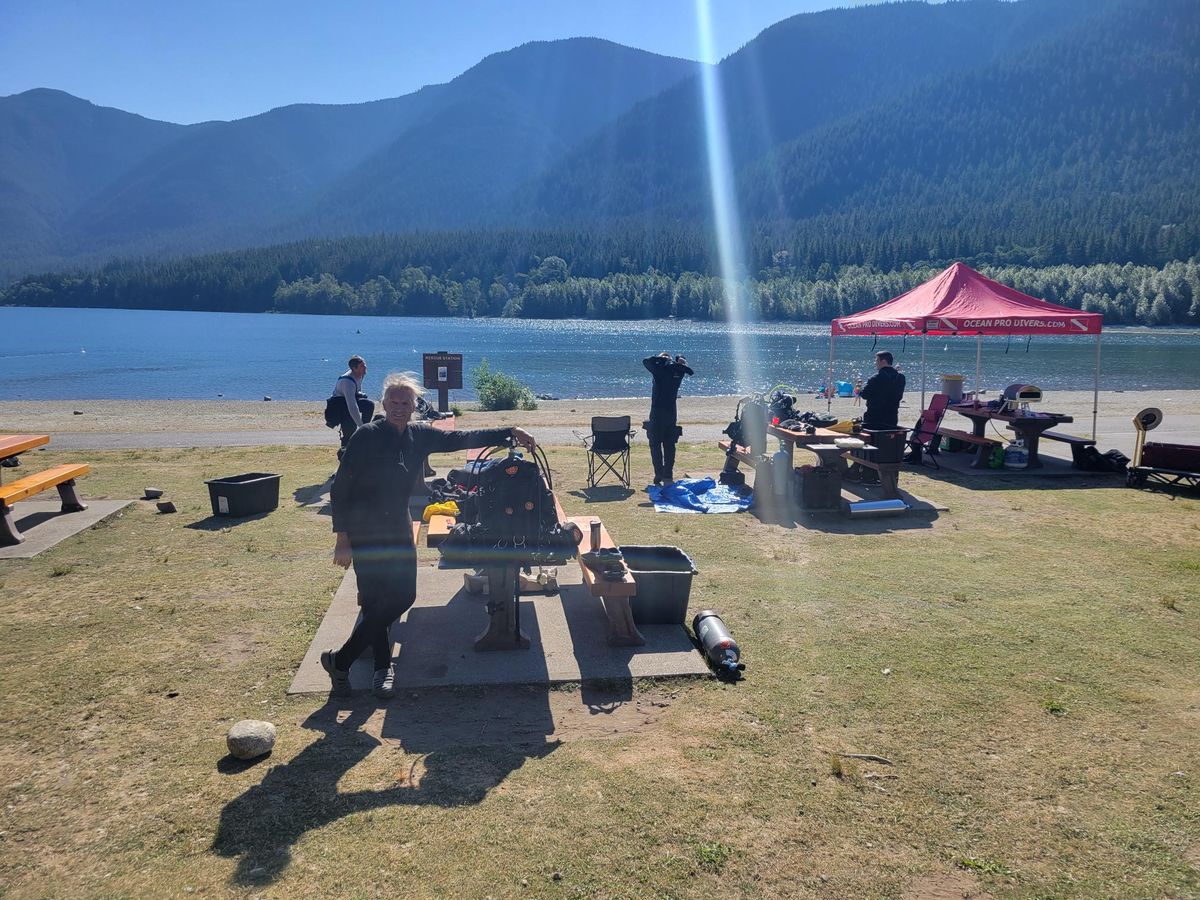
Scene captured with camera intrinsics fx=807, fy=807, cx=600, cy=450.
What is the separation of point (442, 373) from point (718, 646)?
1709 centimetres

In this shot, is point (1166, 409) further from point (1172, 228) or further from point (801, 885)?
point (1172, 228)

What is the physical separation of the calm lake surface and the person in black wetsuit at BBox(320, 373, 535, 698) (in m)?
22.3

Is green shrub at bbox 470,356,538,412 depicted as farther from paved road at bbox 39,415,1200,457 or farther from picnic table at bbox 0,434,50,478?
picnic table at bbox 0,434,50,478

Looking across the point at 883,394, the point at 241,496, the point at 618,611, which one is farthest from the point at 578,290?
the point at 618,611

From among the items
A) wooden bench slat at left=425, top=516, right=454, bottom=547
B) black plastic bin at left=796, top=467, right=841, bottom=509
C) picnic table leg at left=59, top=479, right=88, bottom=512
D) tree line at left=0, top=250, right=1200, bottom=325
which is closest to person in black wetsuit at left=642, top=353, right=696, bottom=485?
black plastic bin at left=796, top=467, right=841, bottom=509

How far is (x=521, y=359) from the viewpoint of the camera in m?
60.1

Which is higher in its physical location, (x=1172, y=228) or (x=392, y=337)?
(x=1172, y=228)

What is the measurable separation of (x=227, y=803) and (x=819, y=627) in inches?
157

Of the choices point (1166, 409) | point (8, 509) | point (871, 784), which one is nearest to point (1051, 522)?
point (871, 784)

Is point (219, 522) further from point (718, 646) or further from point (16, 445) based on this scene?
point (718, 646)

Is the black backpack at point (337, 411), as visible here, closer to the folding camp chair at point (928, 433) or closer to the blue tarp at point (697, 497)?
the blue tarp at point (697, 497)

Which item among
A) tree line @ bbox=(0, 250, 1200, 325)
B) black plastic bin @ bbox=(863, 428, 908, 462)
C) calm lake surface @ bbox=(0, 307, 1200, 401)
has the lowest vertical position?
calm lake surface @ bbox=(0, 307, 1200, 401)

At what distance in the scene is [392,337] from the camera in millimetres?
89812

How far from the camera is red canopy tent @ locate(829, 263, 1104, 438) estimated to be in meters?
13.1
